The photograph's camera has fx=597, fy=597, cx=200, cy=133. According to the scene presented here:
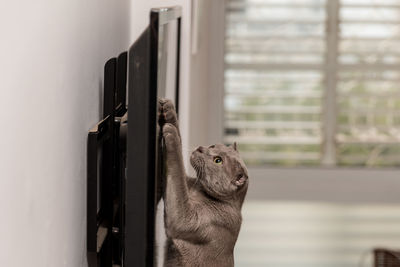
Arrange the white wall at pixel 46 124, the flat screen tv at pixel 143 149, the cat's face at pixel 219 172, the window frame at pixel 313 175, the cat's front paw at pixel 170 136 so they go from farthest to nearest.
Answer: the window frame at pixel 313 175 < the cat's face at pixel 219 172 < the cat's front paw at pixel 170 136 < the flat screen tv at pixel 143 149 < the white wall at pixel 46 124

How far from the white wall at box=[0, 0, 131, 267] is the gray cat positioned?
14cm

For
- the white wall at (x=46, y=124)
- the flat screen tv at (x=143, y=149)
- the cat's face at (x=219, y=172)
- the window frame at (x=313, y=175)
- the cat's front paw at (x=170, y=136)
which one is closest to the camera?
the white wall at (x=46, y=124)

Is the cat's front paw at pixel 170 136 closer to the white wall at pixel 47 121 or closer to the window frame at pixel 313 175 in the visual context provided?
the white wall at pixel 47 121

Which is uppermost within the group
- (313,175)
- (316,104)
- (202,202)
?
(316,104)

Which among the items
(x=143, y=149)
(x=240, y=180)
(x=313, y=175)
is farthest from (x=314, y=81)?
(x=143, y=149)

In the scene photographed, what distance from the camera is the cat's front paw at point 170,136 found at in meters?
0.93

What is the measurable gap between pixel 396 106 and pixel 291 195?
926 millimetres

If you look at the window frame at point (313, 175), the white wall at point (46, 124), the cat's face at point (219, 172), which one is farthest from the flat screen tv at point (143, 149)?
the window frame at point (313, 175)

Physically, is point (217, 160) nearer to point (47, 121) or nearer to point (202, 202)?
point (202, 202)

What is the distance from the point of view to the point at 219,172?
1094 millimetres

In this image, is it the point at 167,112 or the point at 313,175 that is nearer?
the point at 167,112

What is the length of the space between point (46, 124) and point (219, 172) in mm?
464

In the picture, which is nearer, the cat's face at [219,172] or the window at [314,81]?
the cat's face at [219,172]

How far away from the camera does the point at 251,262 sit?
3723 millimetres
